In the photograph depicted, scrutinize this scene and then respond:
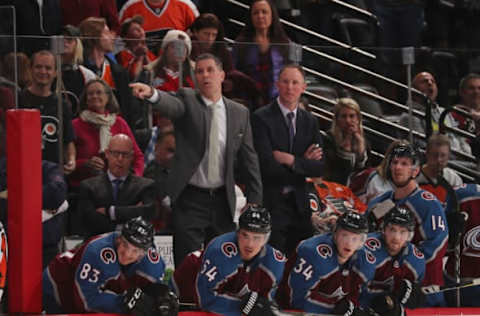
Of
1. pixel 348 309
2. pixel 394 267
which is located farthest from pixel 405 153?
pixel 348 309

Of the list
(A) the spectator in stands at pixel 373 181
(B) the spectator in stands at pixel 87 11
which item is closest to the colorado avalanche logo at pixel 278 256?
(A) the spectator in stands at pixel 373 181

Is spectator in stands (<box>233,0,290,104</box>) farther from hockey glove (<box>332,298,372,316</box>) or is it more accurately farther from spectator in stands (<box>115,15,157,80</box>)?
hockey glove (<box>332,298,372,316</box>)

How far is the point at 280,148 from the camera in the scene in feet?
26.1

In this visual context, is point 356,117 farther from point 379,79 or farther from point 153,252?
point 153,252

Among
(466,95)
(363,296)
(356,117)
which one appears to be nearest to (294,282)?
(363,296)

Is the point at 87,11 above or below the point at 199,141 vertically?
above

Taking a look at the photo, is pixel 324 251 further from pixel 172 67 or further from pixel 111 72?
pixel 111 72

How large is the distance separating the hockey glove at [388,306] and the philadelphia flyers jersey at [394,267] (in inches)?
9.1

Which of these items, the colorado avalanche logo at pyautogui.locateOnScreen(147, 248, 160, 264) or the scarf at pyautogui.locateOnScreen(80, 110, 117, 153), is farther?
the scarf at pyautogui.locateOnScreen(80, 110, 117, 153)

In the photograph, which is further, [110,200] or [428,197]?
[428,197]

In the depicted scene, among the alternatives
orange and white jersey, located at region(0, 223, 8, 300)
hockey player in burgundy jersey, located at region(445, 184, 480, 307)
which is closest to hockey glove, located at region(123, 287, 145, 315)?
orange and white jersey, located at region(0, 223, 8, 300)

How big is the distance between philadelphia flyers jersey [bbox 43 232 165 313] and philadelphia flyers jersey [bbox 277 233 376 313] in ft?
2.60

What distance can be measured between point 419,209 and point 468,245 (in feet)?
1.83

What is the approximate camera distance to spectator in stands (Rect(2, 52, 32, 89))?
739 cm
